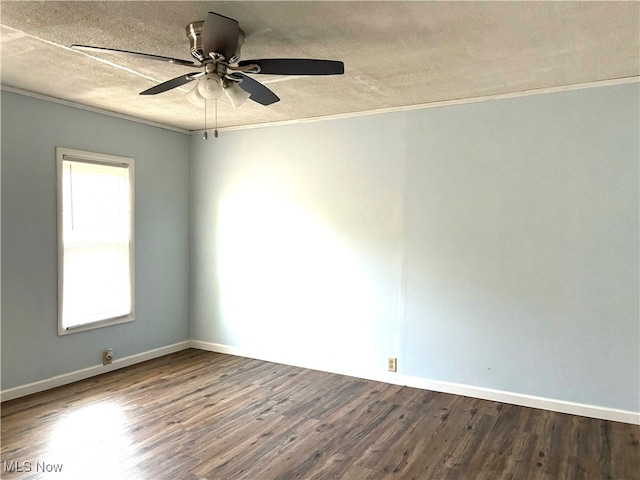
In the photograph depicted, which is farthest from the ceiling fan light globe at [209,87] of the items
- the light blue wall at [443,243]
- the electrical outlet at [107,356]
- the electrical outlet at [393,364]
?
the electrical outlet at [107,356]

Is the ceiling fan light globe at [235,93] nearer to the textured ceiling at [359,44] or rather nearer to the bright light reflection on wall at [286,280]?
the textured ceiling at [359,44]

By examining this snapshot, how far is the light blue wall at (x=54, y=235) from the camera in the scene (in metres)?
3.63

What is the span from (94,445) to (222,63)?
8.05 ft

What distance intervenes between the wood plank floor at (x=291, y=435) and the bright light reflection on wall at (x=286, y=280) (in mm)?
542

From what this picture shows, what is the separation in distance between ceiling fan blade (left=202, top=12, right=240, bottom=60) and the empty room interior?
0.02 meters

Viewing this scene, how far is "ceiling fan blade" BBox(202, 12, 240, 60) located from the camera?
1979 millimetres

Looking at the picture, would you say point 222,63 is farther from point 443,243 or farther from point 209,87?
point 443,243

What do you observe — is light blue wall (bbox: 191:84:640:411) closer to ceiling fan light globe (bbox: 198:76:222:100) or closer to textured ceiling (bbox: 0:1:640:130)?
textured ceiling (bbox: 0:1:640:130)

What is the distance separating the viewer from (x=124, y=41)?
262cm

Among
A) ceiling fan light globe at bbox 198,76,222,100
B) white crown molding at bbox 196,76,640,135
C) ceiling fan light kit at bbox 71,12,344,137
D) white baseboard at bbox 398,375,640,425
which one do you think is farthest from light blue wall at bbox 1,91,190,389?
white baseboard at bbox 398,375,640,425

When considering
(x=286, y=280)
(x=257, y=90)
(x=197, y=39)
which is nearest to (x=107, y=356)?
(x=286, y=280)

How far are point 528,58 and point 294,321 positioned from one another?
10.1 feet

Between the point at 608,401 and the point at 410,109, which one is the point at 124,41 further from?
the point at 608,401

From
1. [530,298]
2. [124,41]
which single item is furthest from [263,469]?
[124,41]
